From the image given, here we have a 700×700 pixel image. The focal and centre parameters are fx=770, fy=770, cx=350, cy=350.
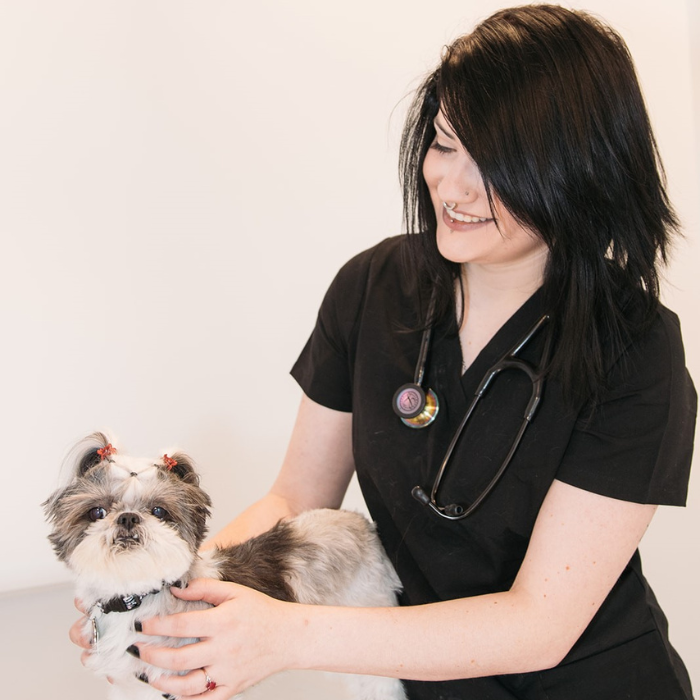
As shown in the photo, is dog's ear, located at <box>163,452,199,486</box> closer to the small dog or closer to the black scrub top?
the small dog

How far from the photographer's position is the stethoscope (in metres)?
1.20

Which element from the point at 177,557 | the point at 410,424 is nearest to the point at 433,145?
the point at 410,424

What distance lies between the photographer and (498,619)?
1123 mm

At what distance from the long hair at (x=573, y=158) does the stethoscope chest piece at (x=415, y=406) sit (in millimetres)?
213

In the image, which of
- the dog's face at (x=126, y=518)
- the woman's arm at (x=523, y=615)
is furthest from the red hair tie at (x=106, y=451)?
the woman's arm at (x=523, y=615)

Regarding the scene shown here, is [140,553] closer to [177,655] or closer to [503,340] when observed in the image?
[177,655]

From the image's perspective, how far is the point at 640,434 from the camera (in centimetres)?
116

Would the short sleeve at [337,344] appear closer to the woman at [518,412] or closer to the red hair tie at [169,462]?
the woman at [518,412]

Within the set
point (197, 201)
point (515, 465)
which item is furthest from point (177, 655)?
point (197, 201)

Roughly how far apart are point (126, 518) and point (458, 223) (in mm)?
652

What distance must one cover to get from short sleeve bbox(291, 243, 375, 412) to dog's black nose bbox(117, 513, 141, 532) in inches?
22.3

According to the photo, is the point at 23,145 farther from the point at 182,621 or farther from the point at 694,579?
the point at 694,579

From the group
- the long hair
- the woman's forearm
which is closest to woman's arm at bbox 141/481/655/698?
the woman's forearm

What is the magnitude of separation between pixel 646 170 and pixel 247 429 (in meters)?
1.22
